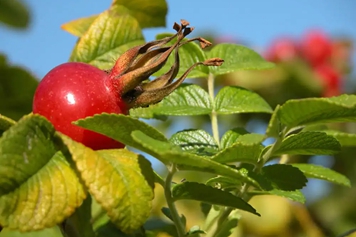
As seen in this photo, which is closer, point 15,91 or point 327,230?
point 15,91

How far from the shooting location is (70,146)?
667mm

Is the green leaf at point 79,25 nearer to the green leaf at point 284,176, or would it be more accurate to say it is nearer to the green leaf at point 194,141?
the green leaf at point 194,141

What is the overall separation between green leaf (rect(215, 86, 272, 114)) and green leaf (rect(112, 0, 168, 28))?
12.7 inches

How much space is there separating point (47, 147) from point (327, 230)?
207cm

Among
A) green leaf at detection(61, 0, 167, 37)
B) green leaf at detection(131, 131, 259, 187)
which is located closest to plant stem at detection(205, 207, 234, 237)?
green leaf at detection(131, 131, 259, 187)

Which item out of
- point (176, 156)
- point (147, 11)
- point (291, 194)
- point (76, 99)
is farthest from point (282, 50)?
point (176, 156)

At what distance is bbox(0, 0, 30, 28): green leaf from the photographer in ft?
6.61

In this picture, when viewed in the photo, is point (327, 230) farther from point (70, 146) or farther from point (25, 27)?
point (70, 146)

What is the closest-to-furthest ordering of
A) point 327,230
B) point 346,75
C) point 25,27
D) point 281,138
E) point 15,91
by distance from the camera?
point 281,138
point 15,91
point 25,27
point 327,230
point 346,75

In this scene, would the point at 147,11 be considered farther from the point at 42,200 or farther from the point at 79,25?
the point at 42,200

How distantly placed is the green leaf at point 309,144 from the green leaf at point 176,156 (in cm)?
13

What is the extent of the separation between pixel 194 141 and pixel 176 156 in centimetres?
31

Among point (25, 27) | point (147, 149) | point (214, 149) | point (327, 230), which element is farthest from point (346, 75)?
point (147, 149)

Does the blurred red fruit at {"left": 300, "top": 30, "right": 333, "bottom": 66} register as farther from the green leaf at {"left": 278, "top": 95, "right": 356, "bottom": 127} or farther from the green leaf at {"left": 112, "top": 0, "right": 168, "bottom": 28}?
the green leaf at {"left": 278, "top": 95, "right": 356, "bottom": 127}
